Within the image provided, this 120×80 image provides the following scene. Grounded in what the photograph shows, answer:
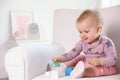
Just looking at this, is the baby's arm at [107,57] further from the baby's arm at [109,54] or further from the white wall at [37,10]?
the white wall at [37,10]

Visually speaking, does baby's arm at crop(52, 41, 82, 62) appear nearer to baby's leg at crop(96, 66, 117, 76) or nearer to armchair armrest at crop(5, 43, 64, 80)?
armchair armrest at crop(5, 43, 64, 80)

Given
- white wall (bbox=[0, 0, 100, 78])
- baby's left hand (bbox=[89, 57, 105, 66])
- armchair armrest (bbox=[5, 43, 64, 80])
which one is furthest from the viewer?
white wall (bbox=[0, 0, 100, 78])

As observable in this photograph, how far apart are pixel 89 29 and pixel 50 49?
39 cm

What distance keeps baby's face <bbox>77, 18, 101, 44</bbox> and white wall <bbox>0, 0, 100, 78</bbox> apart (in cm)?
122

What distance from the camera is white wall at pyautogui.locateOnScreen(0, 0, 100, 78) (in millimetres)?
2443

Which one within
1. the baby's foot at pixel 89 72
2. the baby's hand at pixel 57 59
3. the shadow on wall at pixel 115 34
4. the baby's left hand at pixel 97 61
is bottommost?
the baby's foot at pixel 89 72

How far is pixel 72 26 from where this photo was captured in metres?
1.78

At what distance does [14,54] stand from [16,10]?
1.15 meters

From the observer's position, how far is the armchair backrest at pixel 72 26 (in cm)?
152

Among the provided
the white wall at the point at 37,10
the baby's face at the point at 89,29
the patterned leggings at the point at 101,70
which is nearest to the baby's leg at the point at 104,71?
the patterned leggings at the point at 101,70

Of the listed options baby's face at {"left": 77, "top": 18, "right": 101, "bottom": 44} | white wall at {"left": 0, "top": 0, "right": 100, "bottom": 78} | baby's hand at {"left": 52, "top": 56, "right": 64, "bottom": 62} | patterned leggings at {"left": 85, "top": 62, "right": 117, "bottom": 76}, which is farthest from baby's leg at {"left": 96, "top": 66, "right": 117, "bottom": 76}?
white wall at {"left": 0, "top": 0, "right": 100, "bottom": 78}

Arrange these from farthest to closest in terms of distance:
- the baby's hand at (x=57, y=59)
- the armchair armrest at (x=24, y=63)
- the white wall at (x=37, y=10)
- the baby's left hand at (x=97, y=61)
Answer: the white wall at (x=37, y=10)
the baby's hand at (x=57, y=59)
the armchair armrest at (x=24, y=63)
the baby's left hand at (x=97, y=61)

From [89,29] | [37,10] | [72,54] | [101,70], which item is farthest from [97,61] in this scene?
[37,10]

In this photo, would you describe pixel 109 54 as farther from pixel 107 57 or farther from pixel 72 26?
pixel 72 26
